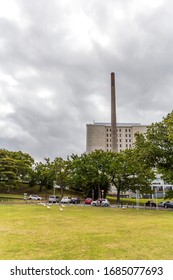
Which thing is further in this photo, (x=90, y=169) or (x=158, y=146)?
(x=90, y=169)

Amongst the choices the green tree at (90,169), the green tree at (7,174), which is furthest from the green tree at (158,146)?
the green tree at (7,174)

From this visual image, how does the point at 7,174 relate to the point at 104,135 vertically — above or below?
below

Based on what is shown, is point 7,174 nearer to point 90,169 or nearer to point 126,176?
point 90,169

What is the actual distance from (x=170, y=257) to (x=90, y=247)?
9.35 feet

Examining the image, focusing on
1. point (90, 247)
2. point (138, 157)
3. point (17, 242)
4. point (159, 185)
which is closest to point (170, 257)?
point (90, 247)

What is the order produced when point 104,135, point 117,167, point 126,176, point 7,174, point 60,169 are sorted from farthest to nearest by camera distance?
1. point 104,135
2. point 7,174
3. point 126,176
4. point 117,167
5. point 60,169

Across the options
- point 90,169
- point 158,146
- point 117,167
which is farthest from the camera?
point 90,169

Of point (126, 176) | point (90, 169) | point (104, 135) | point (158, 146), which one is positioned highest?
point (104, 135)

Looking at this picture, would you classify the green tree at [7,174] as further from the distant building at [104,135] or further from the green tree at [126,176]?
the distant building at [104,135]

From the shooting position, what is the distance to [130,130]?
112 m

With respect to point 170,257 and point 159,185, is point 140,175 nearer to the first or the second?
point 170,257

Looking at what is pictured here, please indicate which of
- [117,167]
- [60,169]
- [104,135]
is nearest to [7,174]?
[60,169]

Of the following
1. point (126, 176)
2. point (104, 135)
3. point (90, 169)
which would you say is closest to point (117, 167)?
point (126, 176)

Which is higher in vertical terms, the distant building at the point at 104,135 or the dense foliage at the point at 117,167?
the distant building at the point at 104,135
